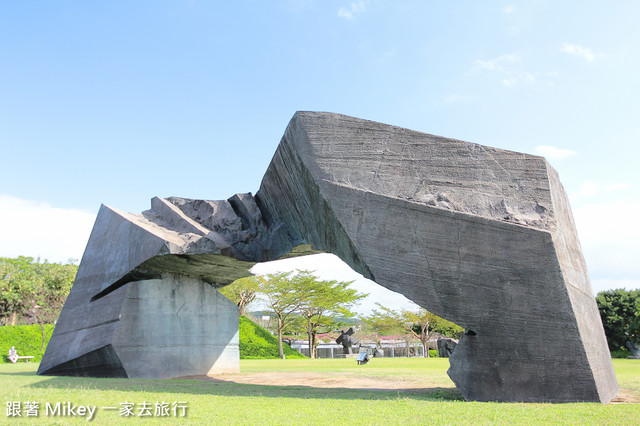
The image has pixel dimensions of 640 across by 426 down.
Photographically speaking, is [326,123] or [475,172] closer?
[475,172]

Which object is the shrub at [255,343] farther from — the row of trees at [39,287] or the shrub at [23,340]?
the shrub at [23,340]

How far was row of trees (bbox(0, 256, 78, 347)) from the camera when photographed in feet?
76.5

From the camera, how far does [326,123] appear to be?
7.49 m

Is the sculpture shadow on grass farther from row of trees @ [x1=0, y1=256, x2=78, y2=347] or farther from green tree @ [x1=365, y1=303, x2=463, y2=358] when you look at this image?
green tree @ [x1=365, y1=303, x2=463, y2=358]

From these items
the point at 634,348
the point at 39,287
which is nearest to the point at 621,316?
the point at 634,348

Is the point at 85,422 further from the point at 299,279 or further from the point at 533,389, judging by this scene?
the point at 299,279

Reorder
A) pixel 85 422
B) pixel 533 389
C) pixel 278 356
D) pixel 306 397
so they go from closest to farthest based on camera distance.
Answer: pixel 85 422
pixel 533 389
pixel 306 397
pixel 278 356

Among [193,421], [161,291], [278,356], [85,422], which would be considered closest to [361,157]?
[193,421]

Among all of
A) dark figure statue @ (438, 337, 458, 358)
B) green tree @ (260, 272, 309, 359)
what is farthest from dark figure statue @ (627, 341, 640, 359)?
green tree @ (260, 272, 309, 359)

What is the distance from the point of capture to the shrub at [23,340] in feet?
71.0

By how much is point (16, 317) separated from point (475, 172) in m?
32.0

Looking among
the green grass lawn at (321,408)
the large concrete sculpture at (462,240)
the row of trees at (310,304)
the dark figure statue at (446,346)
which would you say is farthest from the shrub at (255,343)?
the green grass lawn at (321,408)

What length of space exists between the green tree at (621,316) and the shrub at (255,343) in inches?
742

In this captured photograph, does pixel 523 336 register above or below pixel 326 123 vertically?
below
